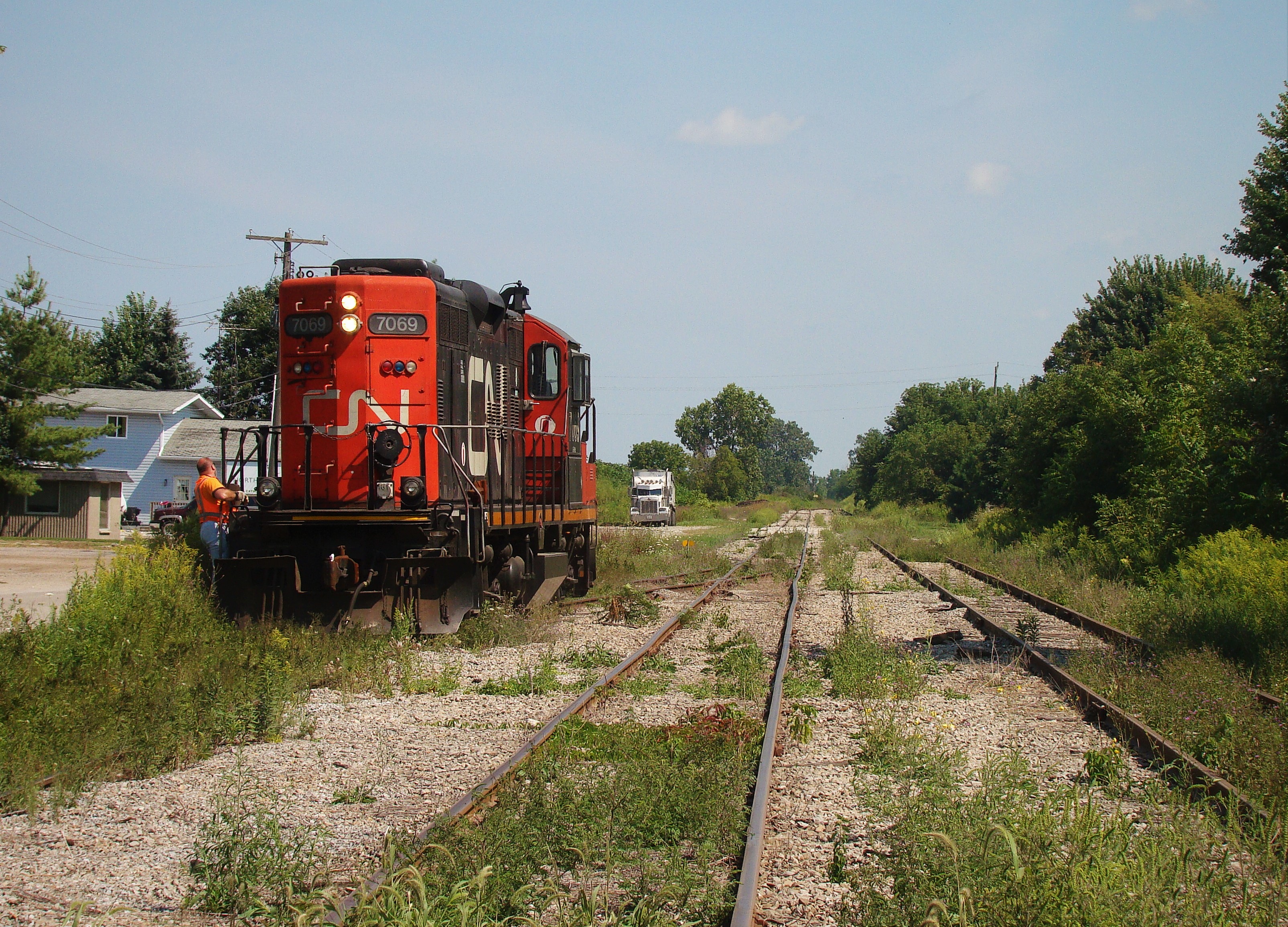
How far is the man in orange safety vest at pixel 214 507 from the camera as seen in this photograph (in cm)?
1032

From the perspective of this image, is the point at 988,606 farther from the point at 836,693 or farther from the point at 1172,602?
the point at 836,693

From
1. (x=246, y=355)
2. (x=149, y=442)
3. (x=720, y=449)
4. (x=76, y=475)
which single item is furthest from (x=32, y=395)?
(x=720, y=449)

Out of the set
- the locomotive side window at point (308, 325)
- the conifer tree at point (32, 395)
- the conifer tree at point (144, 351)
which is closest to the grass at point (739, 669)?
the locomotive side window at point (308, 325)

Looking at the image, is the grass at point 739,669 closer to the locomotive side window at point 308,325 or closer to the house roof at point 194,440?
the locomotive side window at point 308,325

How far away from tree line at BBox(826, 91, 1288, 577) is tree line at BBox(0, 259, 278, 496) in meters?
21.9

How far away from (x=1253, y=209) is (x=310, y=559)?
24418 mm

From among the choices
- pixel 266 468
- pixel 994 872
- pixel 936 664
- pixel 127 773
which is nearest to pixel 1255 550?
pixel 936 664

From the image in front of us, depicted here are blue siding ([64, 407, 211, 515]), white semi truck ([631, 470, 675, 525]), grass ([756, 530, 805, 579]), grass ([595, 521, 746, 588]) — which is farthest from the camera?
white semi truck ([631, 470, 675, 525])

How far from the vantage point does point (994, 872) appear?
3914mm

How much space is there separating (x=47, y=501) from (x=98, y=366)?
1572 cm

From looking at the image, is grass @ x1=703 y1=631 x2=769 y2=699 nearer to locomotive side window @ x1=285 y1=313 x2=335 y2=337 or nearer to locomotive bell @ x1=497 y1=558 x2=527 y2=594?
locomotive bell @ x1=497 y1=558 x2=527 y2=594

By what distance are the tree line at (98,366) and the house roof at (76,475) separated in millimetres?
415

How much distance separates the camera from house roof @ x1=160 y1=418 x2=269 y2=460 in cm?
4759

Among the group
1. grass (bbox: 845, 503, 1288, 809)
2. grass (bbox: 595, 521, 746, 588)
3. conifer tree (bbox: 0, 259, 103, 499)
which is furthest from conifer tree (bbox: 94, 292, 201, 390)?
grass (bbox: 845, 503, 1288, 809)
